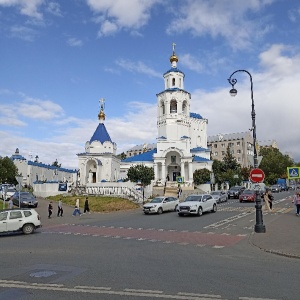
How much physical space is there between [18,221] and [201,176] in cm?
4344

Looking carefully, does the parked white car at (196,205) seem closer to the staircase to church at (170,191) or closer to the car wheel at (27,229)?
the car wheel at (27,229)

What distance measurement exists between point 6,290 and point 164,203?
22.6 meters

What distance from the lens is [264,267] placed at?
31.1 ft

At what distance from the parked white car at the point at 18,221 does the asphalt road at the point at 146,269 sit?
3.03 meters

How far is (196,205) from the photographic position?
83.4 feet

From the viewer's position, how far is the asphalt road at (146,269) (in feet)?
23.5

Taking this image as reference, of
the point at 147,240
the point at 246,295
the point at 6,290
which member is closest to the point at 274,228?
the point at 147,240

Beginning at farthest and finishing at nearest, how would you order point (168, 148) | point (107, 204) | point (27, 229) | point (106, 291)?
point (168, 148), point (107, 204), point (27, 229), point (106, 291)

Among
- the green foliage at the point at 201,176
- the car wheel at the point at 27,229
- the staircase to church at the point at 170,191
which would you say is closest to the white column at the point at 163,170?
the green foliage at the point at 201,176

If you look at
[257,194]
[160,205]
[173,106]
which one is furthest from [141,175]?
[257,194]

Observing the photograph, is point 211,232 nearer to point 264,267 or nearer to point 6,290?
point 264,267

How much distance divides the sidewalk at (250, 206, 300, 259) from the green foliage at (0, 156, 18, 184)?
2671 inches

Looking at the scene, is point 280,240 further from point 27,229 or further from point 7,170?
point 7,170

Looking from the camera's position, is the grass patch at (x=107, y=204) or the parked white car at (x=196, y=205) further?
the grass patch at (x=107, y=204)
